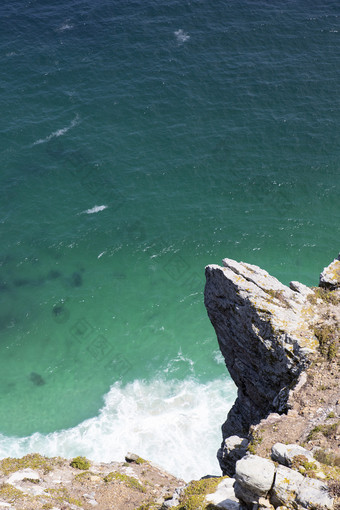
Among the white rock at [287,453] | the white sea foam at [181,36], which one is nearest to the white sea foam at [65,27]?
the white sea foam at [181,36]

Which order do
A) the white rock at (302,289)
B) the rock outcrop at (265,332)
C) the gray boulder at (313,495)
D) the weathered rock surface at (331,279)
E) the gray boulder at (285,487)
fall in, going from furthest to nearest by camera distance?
the weathered rock surface at (331,279) < the white rock at (302,289) < the rock outcrop at (265,332) < the gray boulder at (285,487) < the gray boulder at (313,495)

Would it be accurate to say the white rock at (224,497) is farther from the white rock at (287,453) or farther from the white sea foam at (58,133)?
the white sea foam at (58,133)

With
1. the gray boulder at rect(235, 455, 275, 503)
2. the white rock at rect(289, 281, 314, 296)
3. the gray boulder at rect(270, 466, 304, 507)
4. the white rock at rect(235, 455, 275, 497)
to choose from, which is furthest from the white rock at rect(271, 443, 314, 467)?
the white rock at rect(289, 281, 314, 296)

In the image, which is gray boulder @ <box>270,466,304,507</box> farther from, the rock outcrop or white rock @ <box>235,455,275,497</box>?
the rock outcrop

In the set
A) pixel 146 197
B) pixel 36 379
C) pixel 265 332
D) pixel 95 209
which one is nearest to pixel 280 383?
pixel 265 332

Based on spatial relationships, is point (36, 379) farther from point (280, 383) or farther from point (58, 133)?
point (58, 133)

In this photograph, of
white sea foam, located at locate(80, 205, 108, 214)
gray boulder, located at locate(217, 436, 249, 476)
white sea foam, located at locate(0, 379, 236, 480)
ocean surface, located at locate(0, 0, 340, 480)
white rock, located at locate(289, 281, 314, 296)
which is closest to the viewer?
gray boulder, located at locate(217, 436, 249, 476)
